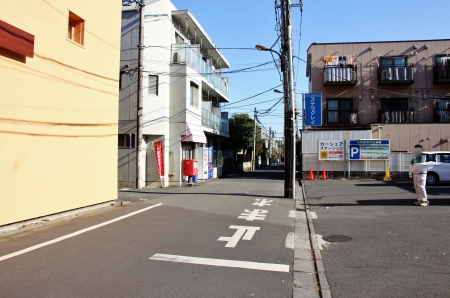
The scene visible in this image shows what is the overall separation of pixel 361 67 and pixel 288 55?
13.7 meters

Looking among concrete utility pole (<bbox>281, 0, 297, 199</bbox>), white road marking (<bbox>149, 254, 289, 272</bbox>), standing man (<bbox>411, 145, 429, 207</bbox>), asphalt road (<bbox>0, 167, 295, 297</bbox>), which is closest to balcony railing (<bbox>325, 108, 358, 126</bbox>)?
concrete utility pole (<bbox>281, 0, 297, 199</bbox>)

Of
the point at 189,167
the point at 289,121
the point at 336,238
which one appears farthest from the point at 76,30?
the point at 189,167

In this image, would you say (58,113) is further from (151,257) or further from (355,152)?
(355,152)

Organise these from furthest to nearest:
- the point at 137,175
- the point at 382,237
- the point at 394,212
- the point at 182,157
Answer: the point at 182,157 < the point at 137,175 < the point at 394,212 < the point at 382,237

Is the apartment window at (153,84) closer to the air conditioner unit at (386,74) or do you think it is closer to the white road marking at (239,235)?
the white road marking at (239,235)

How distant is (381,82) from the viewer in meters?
24.0

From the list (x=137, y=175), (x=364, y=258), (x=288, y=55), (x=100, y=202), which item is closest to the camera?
(x=364, y=258)

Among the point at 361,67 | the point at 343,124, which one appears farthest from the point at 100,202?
the point at 361,67

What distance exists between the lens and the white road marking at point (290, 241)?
656 cm

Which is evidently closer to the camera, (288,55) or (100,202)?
(100,202)

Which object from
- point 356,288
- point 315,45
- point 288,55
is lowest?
point 356,288

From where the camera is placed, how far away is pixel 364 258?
18.5 ft

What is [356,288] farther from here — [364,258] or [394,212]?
[394,212]

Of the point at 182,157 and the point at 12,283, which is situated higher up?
the point at 182,157
